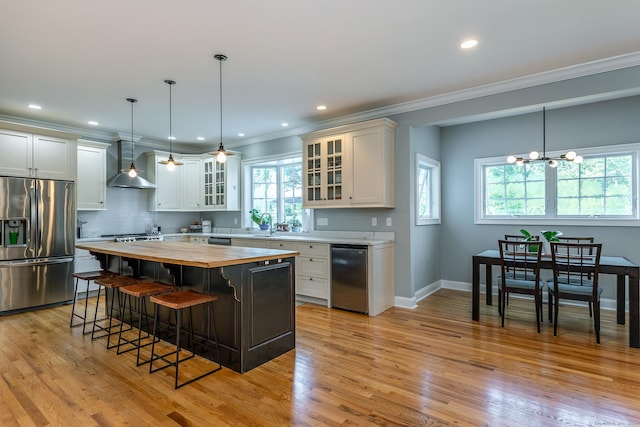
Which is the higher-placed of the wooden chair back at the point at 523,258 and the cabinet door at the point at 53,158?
the cabinet door at the point at 53,158

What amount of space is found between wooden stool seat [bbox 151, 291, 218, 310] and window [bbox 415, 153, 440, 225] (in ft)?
10.6

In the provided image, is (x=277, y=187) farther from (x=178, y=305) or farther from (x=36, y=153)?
(x=178, y=305)

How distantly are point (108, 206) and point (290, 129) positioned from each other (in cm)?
342

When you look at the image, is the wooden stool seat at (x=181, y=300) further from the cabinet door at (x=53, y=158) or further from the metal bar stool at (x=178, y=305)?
the cabinet door at (x=53, y=158)

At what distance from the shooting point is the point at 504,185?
511cm

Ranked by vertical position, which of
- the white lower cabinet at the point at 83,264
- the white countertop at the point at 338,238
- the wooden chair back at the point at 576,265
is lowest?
the white lower cabinet at the point at 83,264

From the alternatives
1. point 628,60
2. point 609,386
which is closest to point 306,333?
point 609,386

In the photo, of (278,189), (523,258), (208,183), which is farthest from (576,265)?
(208,183)

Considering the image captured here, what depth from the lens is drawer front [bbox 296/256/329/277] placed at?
→ 4.53 metres

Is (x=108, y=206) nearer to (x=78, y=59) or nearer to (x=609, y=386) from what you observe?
(x=78, y=59)

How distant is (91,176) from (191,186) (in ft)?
5.39

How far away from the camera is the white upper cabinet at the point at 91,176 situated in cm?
534

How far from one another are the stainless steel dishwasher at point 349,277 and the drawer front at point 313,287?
0.12m

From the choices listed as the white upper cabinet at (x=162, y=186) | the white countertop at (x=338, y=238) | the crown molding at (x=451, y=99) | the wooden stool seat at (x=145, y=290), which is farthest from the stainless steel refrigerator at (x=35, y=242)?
the wooden stool seat at (x=145, y=290)
